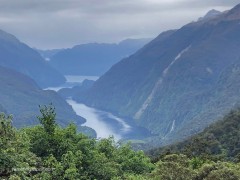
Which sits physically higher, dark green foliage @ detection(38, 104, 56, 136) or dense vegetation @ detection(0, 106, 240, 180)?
dark green foliage @ detection(38, 104, 56, 136)

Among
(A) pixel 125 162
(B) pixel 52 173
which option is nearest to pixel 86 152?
(A) pixel 125 162

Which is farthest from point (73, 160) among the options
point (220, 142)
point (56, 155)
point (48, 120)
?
point (220, 142)

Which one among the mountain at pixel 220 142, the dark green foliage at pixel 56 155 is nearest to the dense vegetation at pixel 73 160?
the dark green foliage at pixel 56 155

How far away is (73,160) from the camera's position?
3981 centimetres

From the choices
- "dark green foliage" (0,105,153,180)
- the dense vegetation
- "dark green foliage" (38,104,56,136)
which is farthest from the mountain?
"dark green foliage" (38,104,56,136)

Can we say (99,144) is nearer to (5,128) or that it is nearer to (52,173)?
(52,173)

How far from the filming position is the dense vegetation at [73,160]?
32344 millimetres

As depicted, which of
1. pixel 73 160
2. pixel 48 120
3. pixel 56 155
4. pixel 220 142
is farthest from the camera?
pixel 220 142

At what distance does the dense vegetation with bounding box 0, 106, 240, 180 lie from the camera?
32344 mm

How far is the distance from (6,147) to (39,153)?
15.1m

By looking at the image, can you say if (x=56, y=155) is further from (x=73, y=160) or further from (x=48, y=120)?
(x=73, y=160)

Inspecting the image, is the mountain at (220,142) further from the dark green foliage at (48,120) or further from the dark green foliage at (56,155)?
the dark green foliage at (48,120)

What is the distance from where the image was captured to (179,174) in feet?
110

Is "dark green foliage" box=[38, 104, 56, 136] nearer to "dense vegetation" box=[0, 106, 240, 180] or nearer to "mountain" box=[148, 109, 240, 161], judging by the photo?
"dense vegetation" box=[0, 106, 240, 180]
